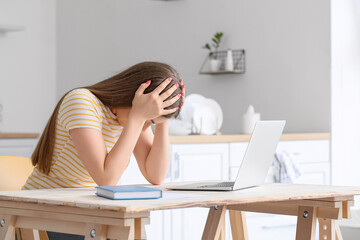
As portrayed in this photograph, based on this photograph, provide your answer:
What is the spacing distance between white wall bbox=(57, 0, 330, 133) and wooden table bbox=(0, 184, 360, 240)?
2.20 m

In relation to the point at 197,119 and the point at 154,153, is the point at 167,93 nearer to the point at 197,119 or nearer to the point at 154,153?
the point at 154,153

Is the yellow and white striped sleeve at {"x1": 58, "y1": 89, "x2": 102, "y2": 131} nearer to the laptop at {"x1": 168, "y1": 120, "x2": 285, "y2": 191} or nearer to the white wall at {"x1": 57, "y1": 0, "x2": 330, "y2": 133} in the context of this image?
the laptop at {"x1": 168, "y1": 120, "x2": 285, "y2": 191}

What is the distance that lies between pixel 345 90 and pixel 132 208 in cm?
301

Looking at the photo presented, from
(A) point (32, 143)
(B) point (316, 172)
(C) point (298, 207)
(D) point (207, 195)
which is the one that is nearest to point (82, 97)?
(D) point (207, 195)

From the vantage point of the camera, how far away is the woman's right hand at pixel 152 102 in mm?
1829

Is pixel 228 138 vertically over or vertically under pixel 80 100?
under

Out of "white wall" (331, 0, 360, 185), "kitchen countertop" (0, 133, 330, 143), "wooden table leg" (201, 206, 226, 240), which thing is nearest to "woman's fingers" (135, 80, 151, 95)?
"wooden table leg" (201, 206, 226, 240)

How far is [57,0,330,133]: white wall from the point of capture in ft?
13.7

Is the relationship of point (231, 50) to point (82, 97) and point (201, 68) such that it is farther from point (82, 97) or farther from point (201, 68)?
point (82, 97)

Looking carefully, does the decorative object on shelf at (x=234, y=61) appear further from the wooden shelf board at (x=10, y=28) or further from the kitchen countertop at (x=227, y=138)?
the wooden shelf board at (x=10, y=28)

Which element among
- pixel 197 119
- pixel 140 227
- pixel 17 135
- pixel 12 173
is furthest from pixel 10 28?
pixel 140 227

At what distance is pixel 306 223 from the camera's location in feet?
6.42

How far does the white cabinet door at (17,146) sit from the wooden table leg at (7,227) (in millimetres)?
→ 3265

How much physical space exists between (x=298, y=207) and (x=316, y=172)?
204 cm
